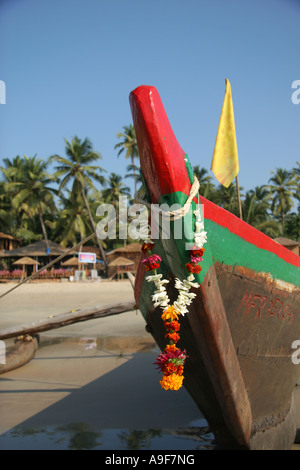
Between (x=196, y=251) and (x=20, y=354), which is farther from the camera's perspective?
(x=20, y=354)

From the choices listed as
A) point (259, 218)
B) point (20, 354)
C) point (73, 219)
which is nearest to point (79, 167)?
point (73, 219)

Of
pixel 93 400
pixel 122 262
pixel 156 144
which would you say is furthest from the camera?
pixel 122 262

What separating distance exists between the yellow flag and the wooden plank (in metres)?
3.73

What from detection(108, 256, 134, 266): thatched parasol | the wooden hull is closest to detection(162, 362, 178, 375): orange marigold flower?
the wooden hull

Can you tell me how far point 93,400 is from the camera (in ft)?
17.2

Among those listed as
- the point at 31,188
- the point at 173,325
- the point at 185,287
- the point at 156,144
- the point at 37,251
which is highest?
the point at 31,188

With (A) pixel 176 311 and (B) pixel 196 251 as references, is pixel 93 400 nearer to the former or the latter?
(A) pixel 176 311

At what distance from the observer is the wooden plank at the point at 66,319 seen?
6273 mm

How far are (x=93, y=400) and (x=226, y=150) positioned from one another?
12.9ft

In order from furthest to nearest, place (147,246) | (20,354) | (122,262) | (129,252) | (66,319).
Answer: (129,252)
(122,262)
(20,354)
(66,319)
(147,246)

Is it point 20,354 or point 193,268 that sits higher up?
point 193,268

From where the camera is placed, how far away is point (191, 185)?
8.46ft

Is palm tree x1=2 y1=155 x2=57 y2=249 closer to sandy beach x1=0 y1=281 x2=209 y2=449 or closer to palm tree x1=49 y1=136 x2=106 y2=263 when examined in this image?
palm tree x1=49 y1=136 x2=106 y2=263

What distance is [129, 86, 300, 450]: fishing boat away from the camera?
7.94 feet
